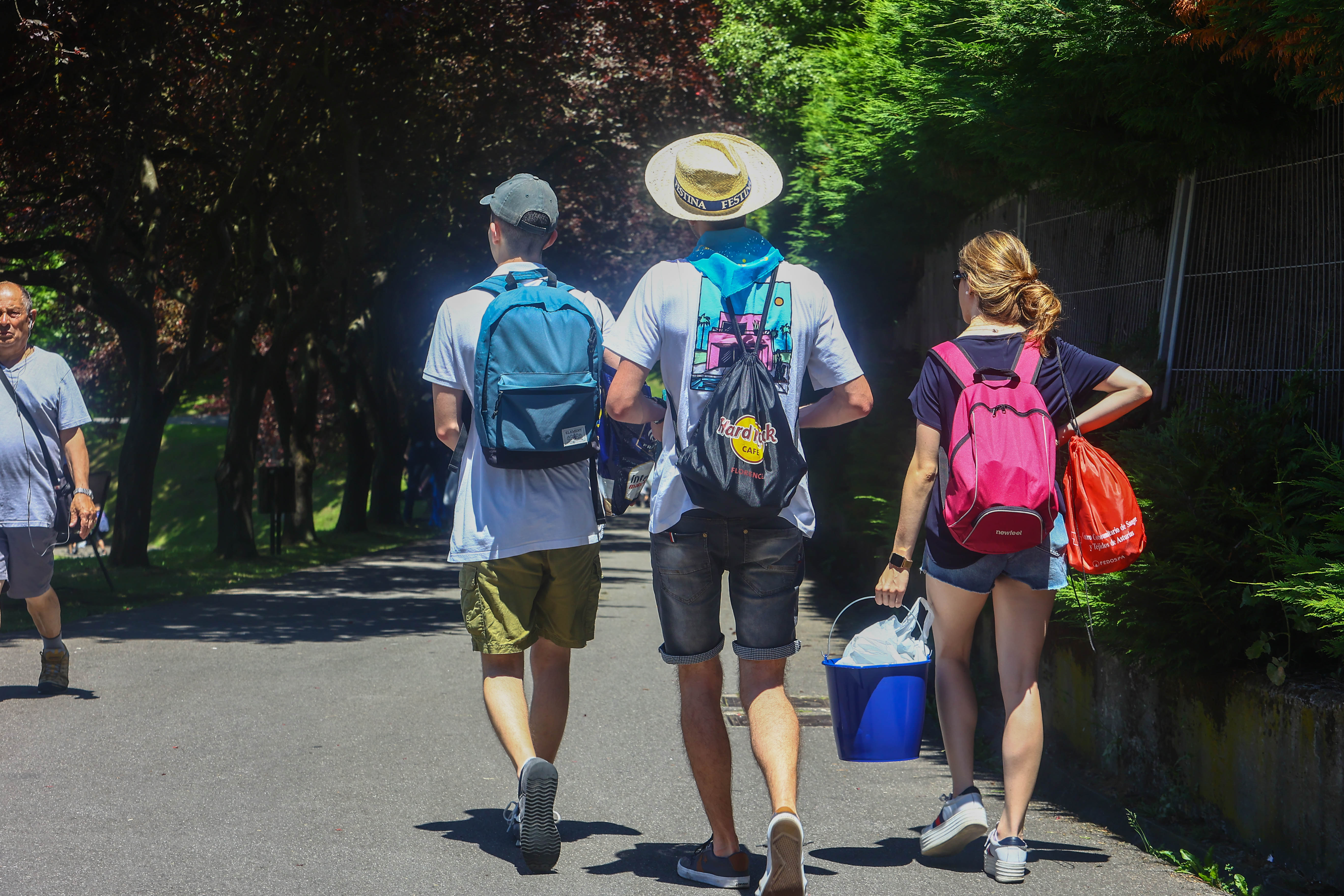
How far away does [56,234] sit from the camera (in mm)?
15016

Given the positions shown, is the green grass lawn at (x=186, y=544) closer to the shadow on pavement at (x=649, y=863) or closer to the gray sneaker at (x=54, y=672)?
the gray sneaker at (x=54, y=672)

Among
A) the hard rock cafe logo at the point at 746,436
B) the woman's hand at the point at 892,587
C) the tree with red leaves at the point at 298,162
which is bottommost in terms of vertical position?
→ the woman's hand at the point at 892,587

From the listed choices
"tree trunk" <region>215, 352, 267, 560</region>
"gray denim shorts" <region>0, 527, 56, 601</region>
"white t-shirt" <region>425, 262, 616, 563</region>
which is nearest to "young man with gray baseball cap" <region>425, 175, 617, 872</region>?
"white t-shirt" <region>425, 262, 616, 563</region>

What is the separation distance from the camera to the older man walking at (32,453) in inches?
244

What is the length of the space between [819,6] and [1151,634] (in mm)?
12561

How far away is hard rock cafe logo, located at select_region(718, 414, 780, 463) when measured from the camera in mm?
3637

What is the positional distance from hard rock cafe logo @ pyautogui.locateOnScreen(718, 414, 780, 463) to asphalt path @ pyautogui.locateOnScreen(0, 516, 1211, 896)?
1343mm

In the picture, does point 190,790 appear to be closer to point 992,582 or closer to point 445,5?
point 992,582

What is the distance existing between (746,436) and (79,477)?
418 cm

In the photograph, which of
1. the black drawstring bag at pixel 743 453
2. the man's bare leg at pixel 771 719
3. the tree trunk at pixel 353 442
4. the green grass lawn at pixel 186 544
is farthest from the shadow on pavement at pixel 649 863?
the tree trunk at pixel 353 442

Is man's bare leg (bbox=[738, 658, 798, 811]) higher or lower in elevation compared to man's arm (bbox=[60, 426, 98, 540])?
lower

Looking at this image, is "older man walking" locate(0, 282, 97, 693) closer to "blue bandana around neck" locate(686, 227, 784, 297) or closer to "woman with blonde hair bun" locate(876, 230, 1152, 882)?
"blue bandana around neck" locate(686, 227, 784, 297)

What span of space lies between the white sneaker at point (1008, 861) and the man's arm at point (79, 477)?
174 inches

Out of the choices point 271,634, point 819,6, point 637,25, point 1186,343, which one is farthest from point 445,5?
point 1186,343
